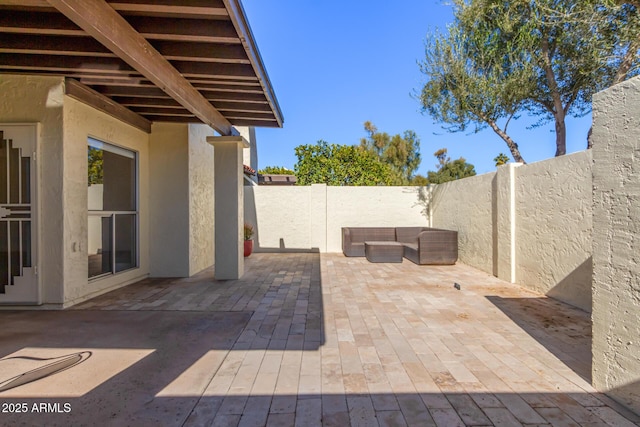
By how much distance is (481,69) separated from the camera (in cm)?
803

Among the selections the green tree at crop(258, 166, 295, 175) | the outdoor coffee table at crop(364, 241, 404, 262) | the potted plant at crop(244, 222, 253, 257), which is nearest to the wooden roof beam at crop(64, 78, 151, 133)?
the potted plant at crop(244, 222, 253, 257)

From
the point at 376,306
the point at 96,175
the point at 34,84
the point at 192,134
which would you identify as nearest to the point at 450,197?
the point at 376,306

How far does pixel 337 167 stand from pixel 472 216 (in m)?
10.4

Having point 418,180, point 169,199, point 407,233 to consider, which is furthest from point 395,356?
point 418,180

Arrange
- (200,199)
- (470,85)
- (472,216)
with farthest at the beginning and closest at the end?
1. (470,85)
2. (472,216)
3. (200,199)

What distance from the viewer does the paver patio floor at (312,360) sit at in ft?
6.89

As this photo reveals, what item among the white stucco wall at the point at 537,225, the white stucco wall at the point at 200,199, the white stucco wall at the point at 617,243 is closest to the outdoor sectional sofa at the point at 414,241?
the white stucco wall at the point at 537,225

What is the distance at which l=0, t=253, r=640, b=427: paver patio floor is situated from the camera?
2.10 metres

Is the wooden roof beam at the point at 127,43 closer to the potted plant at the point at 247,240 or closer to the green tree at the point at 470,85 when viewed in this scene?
the potted plant at the point at 247,240

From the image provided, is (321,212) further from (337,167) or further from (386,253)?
(337,167)

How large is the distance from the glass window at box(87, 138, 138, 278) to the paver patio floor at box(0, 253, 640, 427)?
2.29ft

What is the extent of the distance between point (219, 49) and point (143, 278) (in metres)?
4.67

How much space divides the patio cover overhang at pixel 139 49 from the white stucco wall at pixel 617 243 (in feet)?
9.97

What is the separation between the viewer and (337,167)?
17188mm
